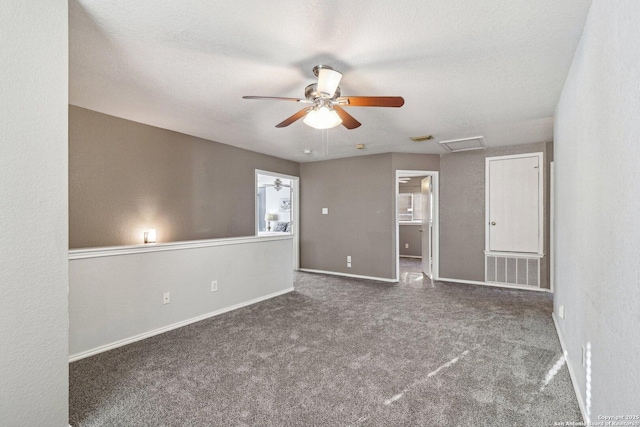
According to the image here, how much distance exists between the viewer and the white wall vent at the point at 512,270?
4.59 metres

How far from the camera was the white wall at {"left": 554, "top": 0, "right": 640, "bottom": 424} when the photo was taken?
101 cm

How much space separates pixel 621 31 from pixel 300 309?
11.4ft

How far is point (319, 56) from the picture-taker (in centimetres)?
207

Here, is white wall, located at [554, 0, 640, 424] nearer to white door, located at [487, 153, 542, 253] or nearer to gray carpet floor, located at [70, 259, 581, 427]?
gray carpet floor, located at [70, 259, 581, 427]

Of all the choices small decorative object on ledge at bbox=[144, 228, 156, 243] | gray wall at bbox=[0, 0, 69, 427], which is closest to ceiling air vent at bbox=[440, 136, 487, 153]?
small decorative object on ledge at bbox=[144, 228, 156, 243]

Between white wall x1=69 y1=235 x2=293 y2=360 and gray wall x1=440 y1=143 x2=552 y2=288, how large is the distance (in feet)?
10.3

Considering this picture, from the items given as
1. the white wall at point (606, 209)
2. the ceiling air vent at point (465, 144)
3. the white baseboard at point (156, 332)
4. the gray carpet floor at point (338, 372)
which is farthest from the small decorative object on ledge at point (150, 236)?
the ceiling air vent at point (465, 144)

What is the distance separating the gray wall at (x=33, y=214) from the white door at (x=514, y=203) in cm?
533

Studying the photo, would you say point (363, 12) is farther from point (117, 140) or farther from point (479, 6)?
point (117, 140)

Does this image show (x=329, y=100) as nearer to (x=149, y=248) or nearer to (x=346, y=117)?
(x=346, y=117)

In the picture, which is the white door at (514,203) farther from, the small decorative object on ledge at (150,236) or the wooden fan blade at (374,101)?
the small decorative object on ledge at (150,236)

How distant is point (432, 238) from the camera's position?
17.8 feet

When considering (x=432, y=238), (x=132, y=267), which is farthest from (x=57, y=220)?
A: (x=432, y=238)

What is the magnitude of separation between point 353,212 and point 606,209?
4.35 m
